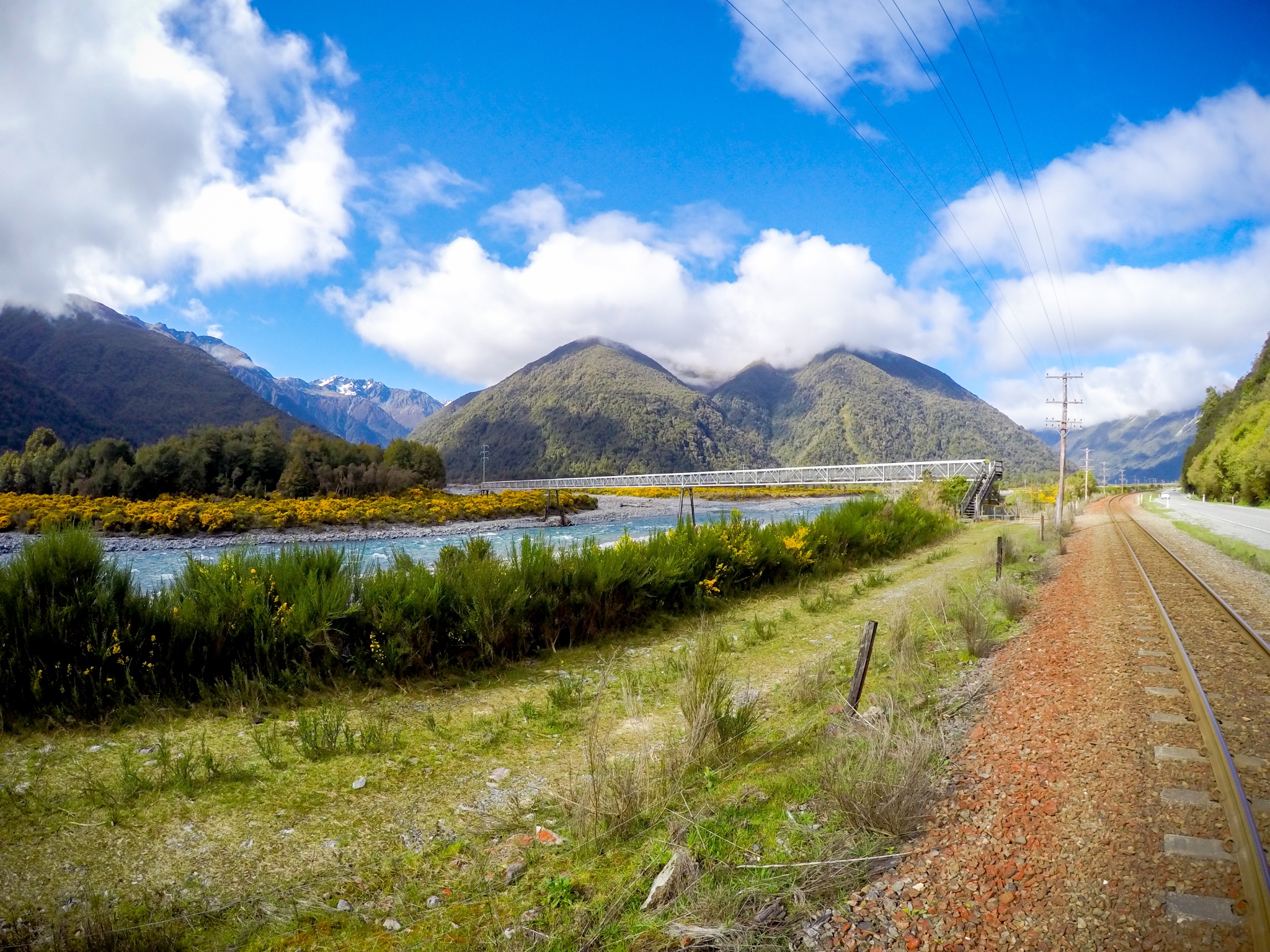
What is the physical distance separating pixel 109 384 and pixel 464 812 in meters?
122

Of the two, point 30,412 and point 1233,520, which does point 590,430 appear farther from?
point 1233,520

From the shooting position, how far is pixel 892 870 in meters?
2.95

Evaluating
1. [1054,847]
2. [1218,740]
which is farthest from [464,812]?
[1218,740]

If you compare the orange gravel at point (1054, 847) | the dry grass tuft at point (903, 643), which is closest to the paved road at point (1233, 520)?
the dry grass tuft at point (903, 643)

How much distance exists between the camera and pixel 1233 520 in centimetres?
2900

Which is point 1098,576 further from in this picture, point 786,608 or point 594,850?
point 594,850

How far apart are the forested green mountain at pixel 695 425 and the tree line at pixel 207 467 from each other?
7146 cm

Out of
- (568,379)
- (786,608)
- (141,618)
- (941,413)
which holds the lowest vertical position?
(786,608)

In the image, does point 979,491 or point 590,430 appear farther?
point 590,430

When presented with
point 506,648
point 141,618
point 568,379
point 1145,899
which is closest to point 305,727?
point 141,618

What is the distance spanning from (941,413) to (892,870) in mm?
170469

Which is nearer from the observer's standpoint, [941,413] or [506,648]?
[506,648]

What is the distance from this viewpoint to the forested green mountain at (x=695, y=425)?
430 ft

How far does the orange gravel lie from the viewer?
2.46m
